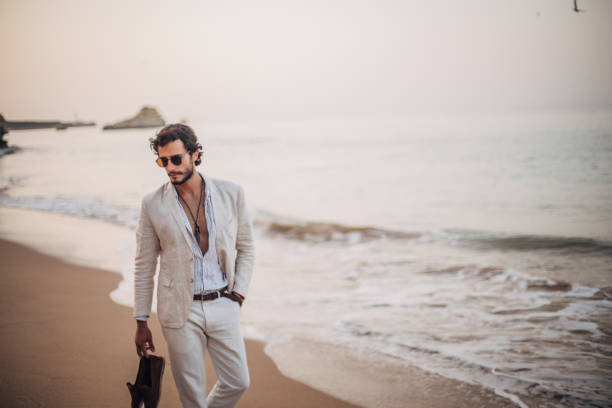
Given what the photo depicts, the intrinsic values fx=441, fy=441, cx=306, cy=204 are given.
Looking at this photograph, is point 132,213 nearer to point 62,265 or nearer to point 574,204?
point 62,265

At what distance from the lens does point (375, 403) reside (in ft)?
11.4

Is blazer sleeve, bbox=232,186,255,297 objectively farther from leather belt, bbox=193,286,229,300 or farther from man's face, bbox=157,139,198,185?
man's face, bbox=157,139,198,185

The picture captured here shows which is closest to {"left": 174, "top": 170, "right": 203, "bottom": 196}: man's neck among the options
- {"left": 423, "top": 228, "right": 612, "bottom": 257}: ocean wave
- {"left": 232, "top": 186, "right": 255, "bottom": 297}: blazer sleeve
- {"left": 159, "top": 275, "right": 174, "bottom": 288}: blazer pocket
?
{"left": 232, "top": 186, "right": 255, "bottom": 297}: blazer sleeve

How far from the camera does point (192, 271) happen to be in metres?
2.13

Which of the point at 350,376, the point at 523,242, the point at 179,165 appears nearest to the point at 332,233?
the point at 523,242

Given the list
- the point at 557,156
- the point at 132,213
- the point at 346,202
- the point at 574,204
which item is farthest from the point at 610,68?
the point at 132,213

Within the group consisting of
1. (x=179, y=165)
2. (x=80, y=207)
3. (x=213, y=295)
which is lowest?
(x=80, y=207)

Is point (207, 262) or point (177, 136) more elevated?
point (177, 136)

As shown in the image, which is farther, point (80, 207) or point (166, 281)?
point (80, 207)

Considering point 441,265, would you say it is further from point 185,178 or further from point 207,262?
point 185,178

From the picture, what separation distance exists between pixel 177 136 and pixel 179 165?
0.15 metres

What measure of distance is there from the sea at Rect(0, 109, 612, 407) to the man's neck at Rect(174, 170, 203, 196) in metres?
2.86

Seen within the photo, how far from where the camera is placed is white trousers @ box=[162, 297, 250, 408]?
2.14m

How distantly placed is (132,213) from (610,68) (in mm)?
42247
